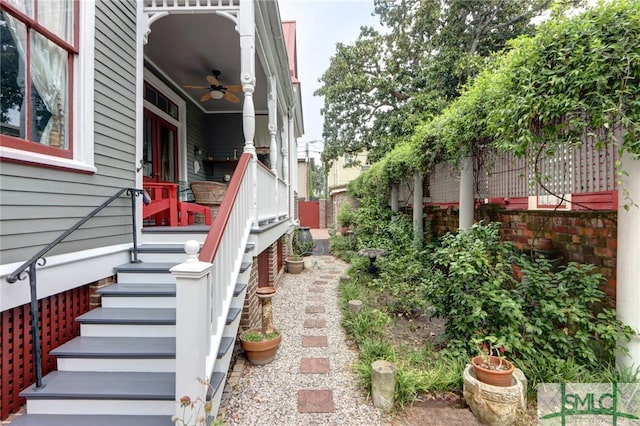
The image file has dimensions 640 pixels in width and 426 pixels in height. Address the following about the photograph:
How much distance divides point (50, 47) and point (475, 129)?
391 centimetres

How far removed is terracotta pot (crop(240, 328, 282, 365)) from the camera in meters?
2.87

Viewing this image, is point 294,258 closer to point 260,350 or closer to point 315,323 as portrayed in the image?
point 315,323

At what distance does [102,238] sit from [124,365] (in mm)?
1238

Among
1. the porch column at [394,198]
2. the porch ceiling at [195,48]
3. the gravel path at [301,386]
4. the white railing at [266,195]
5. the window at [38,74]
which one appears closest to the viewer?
the window at [38,74]

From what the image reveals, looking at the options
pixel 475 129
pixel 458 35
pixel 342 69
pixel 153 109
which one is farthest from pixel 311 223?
pixel 475 129

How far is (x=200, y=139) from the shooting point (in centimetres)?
702

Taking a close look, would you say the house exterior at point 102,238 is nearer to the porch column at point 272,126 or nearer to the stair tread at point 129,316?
the stair tread at point 129,316

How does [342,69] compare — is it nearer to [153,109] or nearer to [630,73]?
[153,109]

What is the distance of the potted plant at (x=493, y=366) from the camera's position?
83.0 inches

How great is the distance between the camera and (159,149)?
17.5 feet

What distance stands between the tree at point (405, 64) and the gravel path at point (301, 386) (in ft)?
26.5

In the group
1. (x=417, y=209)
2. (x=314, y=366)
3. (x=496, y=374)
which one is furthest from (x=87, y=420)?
(x=417, y=209)

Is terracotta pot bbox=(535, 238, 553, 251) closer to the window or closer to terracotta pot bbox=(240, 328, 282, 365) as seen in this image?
terracotta pot bbox=(240, 328, 282, 365)

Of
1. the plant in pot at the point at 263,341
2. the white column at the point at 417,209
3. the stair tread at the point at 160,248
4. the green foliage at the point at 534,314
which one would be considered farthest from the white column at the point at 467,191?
the stair tread at the point at 160,248
